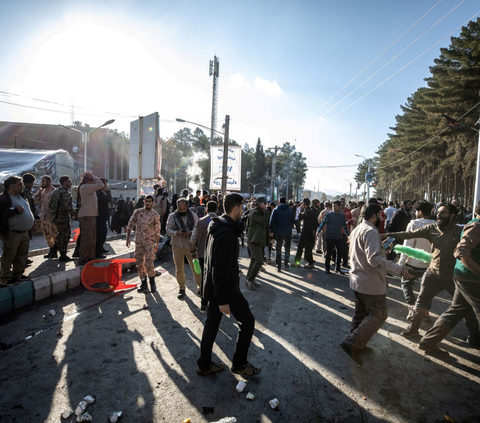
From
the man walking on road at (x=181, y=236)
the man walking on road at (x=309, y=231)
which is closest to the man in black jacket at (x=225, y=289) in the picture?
the man walking on road at (x=181, y=236)

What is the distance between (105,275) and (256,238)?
334 cm

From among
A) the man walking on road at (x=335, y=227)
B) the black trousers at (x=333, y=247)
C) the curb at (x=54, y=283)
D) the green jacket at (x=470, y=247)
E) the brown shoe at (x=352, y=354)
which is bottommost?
the curb at (x=54, y=283)

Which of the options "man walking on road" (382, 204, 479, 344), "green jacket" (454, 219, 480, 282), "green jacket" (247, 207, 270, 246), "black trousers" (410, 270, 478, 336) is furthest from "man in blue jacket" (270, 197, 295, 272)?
"green jacket" (454, 219, 480, 282)

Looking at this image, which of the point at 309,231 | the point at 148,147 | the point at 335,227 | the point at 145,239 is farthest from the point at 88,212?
the point at 148,147

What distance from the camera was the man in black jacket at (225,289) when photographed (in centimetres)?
271

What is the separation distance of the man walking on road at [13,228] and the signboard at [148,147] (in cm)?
687

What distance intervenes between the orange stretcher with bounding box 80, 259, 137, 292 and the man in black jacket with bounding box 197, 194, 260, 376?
3.32m

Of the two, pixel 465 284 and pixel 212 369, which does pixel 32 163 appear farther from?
pixel 465 284

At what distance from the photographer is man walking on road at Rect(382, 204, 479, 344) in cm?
356

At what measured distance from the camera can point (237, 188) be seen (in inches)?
679

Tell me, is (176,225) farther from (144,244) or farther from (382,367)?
(382,367)

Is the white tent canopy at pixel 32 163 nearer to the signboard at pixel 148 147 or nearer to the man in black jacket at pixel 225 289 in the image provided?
the signboard at pixel 148 147

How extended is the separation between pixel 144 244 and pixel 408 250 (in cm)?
459

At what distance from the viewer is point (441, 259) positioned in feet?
11.8
